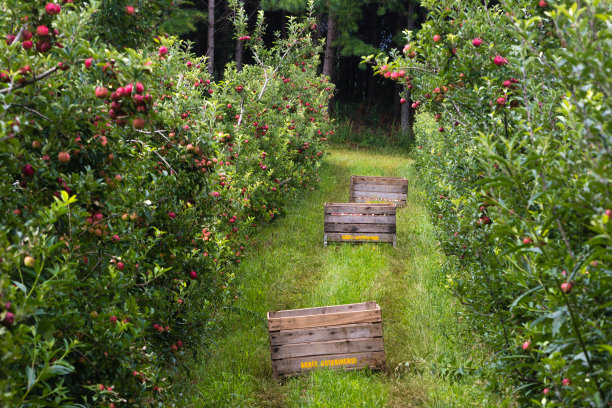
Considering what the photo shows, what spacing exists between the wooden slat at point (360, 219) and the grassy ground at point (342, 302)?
15.6 inches

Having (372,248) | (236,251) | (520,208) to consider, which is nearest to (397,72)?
(520,208)

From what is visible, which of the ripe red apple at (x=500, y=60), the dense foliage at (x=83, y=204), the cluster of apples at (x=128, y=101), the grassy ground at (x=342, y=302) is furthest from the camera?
the grassy ground at (x=342, y=302)

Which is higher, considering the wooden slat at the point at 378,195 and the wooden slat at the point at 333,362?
the wooden slat at the point at 378,195

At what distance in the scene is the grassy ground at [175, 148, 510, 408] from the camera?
413 centimetres

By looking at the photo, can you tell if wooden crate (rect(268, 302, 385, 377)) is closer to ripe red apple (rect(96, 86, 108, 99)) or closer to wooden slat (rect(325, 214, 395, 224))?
ripe red apple (rect(96, 86, 108, 99))

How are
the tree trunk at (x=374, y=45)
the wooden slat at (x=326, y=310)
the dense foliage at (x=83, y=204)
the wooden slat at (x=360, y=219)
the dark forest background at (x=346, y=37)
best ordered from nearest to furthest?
the dense foliage at (x=83, y=204), the wooden slat at (x=326, y=310), the wooden slat at (x=360, y=219), the dark forest background at (x=346, y=37), the tree trunk at (x=374, y=45)

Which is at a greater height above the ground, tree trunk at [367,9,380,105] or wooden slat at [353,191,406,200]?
tree trunk at [367,9,380,105]

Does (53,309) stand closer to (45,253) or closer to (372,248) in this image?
(45,253)

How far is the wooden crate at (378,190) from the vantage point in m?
10.1

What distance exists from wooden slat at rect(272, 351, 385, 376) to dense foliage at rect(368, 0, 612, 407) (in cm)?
131

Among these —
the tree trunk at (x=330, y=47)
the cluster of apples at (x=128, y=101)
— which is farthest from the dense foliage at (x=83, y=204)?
the tree trunk at (x=330, y=47)

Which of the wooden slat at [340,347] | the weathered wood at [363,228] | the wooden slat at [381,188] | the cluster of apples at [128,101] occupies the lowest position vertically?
the wooden slat at [340,347]

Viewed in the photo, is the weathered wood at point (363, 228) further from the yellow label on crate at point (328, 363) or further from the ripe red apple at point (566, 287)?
the ripe red apple at point (566, 287)

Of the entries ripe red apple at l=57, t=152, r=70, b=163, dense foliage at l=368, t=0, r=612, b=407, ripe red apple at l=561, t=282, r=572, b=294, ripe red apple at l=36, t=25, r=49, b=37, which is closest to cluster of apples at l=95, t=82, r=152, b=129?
ripe red apple at l=57, t=152, r=70, b=163
